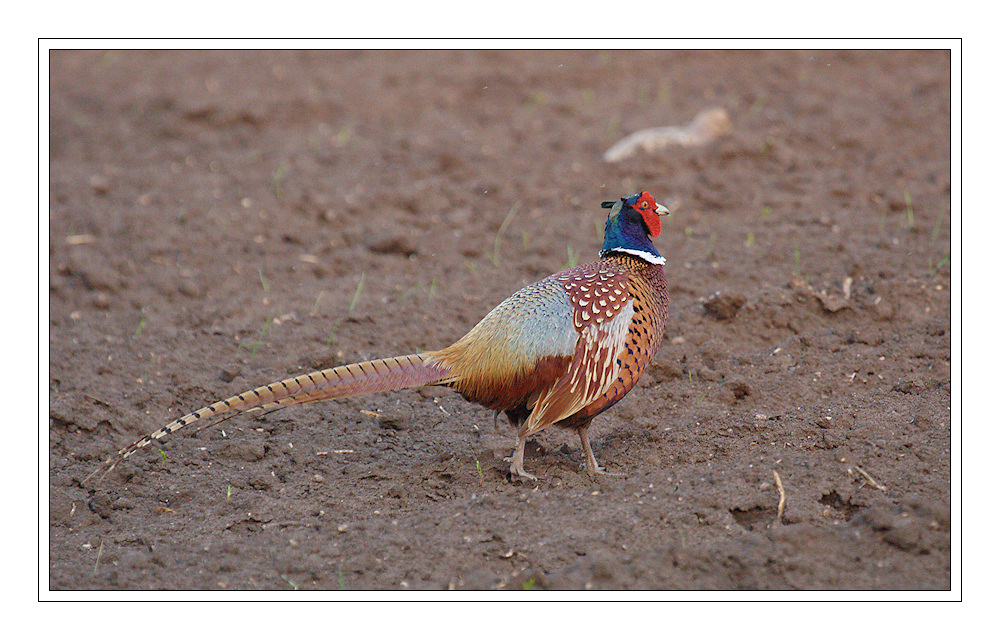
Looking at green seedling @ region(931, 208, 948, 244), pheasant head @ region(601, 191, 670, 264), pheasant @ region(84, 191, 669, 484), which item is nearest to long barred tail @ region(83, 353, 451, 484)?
pheasant @ region(84, 191, 669, 484)

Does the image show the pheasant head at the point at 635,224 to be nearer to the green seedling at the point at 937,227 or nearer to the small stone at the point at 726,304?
the small stone at the point at 726,304

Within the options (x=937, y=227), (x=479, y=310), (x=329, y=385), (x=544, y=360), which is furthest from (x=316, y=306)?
(x=937, y=227)

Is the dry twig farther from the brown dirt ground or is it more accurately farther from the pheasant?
the pheasant

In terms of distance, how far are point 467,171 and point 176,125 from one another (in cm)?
263

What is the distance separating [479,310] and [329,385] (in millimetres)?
1721

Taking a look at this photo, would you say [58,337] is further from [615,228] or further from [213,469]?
[615,228]

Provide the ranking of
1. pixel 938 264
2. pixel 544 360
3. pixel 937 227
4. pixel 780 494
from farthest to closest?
1. pixel 937 227
2. pixel 938 264
3. pixel 544 360
4. pixel 780 494

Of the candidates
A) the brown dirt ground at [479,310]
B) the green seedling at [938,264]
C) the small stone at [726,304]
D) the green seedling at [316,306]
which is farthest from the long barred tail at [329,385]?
the green seedling at [938,264]

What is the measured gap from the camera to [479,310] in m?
4.67

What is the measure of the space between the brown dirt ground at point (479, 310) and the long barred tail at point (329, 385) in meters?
0.48

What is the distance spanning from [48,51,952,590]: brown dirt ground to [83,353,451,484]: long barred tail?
485 millimetres

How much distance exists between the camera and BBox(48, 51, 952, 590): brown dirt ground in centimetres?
298

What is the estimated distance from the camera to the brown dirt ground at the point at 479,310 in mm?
2979

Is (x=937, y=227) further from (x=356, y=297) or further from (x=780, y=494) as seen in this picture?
(x=356, y=297)
